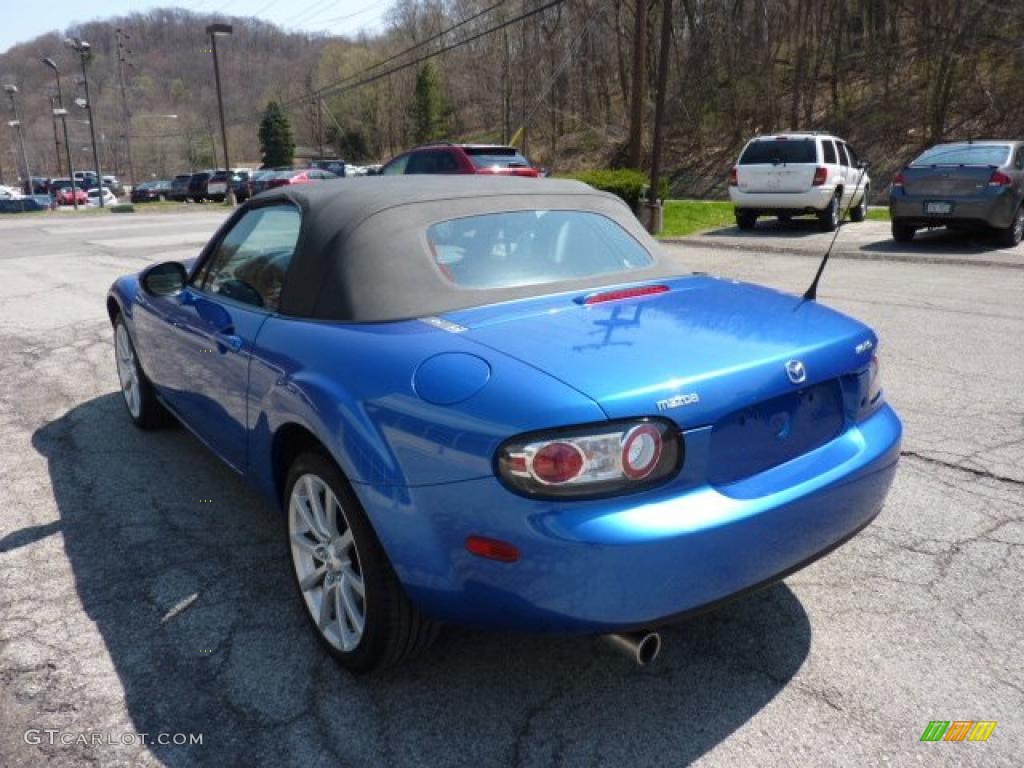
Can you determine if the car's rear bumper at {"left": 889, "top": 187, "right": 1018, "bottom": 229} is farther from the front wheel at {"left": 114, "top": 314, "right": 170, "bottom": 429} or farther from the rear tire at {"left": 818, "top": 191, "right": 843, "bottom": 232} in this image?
the front wheel at {"left": 114, "top": 314, "right": 170, "bottom": 429}

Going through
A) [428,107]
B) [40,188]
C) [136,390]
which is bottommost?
[136,390]

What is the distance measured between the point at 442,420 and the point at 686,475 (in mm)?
657

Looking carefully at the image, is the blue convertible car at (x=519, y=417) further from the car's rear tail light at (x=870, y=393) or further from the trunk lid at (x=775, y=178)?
the trunk lid at (x=775, y=178)

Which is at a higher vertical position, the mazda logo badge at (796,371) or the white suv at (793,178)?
the white suv at (793,178)

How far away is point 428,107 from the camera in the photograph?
6344 cm

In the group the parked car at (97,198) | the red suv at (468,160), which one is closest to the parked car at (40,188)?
the parked car at (97,198)

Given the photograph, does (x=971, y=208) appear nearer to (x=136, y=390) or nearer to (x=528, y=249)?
(x=528, y=249)

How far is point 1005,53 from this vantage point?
24.8m

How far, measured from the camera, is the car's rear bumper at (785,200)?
14562 mm

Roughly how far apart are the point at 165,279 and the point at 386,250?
162cm

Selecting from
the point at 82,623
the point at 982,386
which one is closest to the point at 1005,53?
the point at 982,386

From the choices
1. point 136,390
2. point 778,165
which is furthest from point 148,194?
point 136,390

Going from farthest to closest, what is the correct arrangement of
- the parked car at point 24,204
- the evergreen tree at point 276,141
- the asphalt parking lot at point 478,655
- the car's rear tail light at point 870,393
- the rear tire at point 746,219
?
the evergreen tree at point 276,141, the parked car at point 24,204, the rear tire at point 746,219, the car's rear tail light at point 870,393, the asphalt parking lot at point 478,655

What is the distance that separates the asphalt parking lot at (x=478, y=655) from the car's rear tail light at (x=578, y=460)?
0.79 meters
